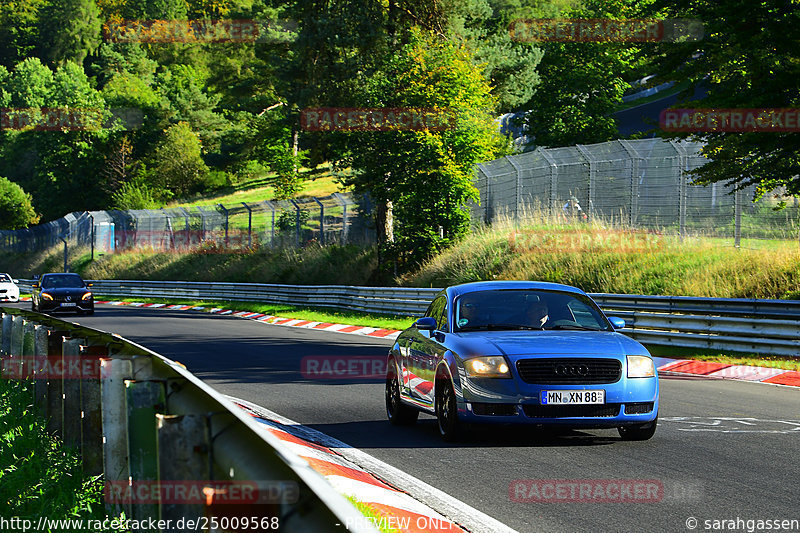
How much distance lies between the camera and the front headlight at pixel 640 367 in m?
9.09

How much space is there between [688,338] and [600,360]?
403 inches

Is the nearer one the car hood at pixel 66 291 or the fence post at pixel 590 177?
the fence post at pixel 590 177

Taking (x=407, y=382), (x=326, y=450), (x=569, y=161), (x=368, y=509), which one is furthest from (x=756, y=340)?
(x=569, y=161)

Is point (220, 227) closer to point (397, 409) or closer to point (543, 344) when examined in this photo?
point (397, 409)

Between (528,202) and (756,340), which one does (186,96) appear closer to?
(528,202)

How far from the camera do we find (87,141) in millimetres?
108062

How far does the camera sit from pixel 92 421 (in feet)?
21.9

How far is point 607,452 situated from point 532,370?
94 centimetres

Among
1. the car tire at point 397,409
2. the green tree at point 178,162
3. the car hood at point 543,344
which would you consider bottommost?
the car tire at point 397,409

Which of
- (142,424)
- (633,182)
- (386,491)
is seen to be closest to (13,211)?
(633,182)

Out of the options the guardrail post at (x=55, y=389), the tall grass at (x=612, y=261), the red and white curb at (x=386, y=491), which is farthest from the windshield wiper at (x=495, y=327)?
the tall grass at (x=612, y=261)

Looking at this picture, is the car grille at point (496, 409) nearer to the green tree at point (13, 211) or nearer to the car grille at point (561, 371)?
the car grille at point (561, 371)

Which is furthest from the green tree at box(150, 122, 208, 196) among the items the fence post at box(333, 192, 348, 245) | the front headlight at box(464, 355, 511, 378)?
the front headlight at box(464, 355, 511, 378)

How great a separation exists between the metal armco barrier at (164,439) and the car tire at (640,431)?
465 centimetres
